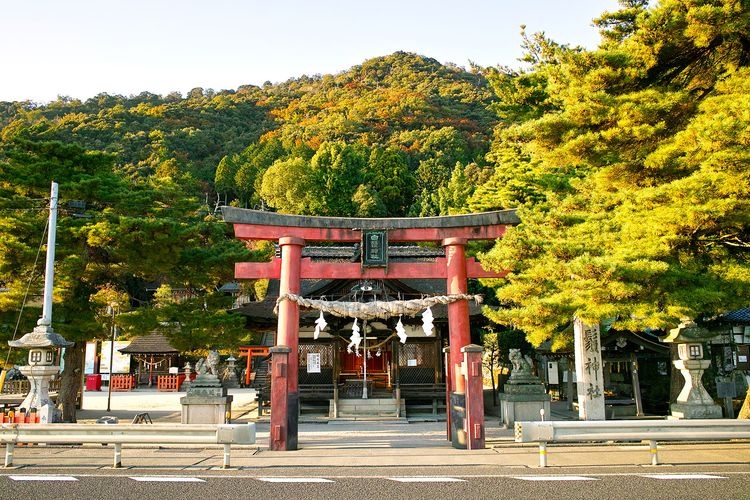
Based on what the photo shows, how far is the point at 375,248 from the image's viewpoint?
14.0 metres

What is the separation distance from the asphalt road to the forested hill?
43.5 m

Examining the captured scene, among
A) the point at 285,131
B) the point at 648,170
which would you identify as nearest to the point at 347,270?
the point at 648,170

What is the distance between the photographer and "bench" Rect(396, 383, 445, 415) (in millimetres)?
20833

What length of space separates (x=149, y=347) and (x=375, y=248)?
25.4 m

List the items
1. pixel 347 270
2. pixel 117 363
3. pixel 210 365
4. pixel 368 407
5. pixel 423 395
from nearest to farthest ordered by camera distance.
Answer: pixel 347 270 → pixel 210 365 → pixel 368 407 → pixel 423 395 → pixel 117 363

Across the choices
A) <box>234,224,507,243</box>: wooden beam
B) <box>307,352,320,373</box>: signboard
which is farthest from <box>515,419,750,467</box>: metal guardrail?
<box>307,352,320,373</box>: signboard

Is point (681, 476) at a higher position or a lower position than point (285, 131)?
lower

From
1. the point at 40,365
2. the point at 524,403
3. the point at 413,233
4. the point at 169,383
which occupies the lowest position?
the point at 169,383

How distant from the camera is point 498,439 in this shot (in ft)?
41.8

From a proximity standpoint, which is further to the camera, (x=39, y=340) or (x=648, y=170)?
(x=39, y=340)

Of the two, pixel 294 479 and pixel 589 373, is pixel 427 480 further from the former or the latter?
pixel 589 373

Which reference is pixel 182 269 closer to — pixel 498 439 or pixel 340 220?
pixel 340 220

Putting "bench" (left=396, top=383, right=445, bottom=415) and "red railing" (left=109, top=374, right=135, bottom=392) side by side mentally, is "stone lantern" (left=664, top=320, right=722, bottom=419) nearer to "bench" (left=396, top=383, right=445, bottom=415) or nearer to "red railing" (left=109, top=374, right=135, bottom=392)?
"bench" (left=396, top=383, right=445, bottom=415)

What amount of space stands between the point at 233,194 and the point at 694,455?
7314cm
